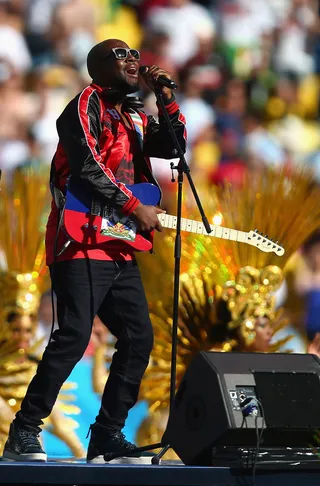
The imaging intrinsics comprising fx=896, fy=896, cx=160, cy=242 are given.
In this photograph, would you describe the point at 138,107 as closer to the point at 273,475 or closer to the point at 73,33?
the point at 273,475

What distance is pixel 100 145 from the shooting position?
3242 millimetres

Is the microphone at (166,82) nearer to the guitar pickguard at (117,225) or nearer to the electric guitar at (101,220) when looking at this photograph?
the electric guitar at (101,220)

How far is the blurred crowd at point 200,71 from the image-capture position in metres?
5.06

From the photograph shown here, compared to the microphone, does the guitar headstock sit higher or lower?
lower

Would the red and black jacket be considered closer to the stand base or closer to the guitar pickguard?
the guitar pickguard

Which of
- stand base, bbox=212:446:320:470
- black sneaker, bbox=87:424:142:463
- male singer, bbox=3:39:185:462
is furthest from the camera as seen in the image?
black sneaker, bbox=87:424:142:463

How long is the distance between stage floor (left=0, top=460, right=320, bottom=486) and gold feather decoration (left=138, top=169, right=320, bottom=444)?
5.49ft

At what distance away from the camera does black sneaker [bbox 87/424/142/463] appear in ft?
10.5

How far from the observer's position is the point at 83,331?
3094mm

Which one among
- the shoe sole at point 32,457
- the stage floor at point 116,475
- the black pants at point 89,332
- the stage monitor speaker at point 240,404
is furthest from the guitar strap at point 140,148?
the stage floor at point 116,475

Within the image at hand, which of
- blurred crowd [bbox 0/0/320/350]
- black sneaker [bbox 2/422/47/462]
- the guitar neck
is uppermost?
blurred crowd [bbox 0/0/320/350]

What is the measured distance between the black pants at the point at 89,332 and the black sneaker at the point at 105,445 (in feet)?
0.11

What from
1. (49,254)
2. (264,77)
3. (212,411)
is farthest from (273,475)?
(264,77)

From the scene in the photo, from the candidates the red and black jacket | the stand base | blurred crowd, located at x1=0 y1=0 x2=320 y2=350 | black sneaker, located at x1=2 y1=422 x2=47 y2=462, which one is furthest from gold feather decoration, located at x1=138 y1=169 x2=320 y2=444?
the stand base
